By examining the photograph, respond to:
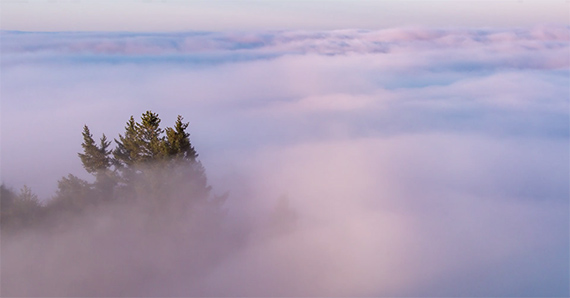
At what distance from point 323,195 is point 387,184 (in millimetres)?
18830

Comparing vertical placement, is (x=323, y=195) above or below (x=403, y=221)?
above

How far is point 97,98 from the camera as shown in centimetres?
18912

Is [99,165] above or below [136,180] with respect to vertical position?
above

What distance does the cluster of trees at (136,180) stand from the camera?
24.8 metres

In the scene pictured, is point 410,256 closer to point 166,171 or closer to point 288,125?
point 166,171

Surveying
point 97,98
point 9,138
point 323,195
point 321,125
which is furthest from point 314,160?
point 97,98

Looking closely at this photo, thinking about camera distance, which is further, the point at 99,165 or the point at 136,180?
the point at 99,165

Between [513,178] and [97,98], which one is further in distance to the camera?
[97,98]

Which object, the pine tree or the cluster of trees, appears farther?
the pine tree

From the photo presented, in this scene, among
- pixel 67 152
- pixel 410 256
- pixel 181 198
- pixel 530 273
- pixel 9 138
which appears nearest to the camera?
pixel 181 198

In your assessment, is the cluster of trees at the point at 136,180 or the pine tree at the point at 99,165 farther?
the pine tree at the point at 99,165

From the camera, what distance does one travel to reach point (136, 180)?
26453 mm

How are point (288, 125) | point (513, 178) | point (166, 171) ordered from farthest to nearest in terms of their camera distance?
point (288, 125) → point (513, 178) → point (166, 171)

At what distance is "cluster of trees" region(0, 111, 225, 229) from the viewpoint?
2483 cm
